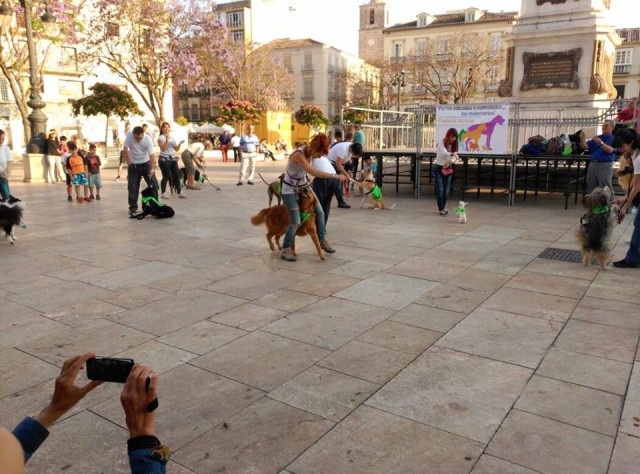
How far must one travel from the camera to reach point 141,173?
34.3 ft

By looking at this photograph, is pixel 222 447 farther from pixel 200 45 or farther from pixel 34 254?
pixel 200 45

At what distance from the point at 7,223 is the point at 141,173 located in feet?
9.87

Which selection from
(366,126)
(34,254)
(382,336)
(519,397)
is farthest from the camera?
(366,126)

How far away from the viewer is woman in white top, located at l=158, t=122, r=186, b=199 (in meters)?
12.5

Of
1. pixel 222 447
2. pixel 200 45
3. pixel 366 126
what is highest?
pixel 200 45

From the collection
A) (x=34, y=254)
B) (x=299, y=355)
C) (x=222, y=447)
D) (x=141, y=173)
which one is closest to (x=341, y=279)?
(x=299, y=355)

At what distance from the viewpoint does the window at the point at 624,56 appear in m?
55.8

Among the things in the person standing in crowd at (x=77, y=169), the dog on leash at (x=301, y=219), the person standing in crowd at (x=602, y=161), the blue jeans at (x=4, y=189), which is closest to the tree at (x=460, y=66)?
the person standing in crowd at (x=602, y=161)

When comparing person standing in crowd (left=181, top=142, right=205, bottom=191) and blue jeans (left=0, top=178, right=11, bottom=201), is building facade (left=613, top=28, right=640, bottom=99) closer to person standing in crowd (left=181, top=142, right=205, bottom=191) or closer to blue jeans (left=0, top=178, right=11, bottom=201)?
person standing in crowd (left=181, top=142, right=205, bottom=191)

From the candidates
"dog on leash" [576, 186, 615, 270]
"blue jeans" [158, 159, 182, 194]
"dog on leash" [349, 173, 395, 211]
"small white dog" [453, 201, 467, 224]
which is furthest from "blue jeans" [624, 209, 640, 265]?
"blue jeans" [158, 159, 182, 194]

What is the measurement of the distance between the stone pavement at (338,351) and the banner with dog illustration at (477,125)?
3.86 metres

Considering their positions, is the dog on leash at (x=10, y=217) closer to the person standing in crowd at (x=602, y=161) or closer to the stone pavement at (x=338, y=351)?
the stone pavement at (x=338, y=351)

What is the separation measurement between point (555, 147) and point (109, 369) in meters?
11.8

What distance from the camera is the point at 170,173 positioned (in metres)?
13.4
